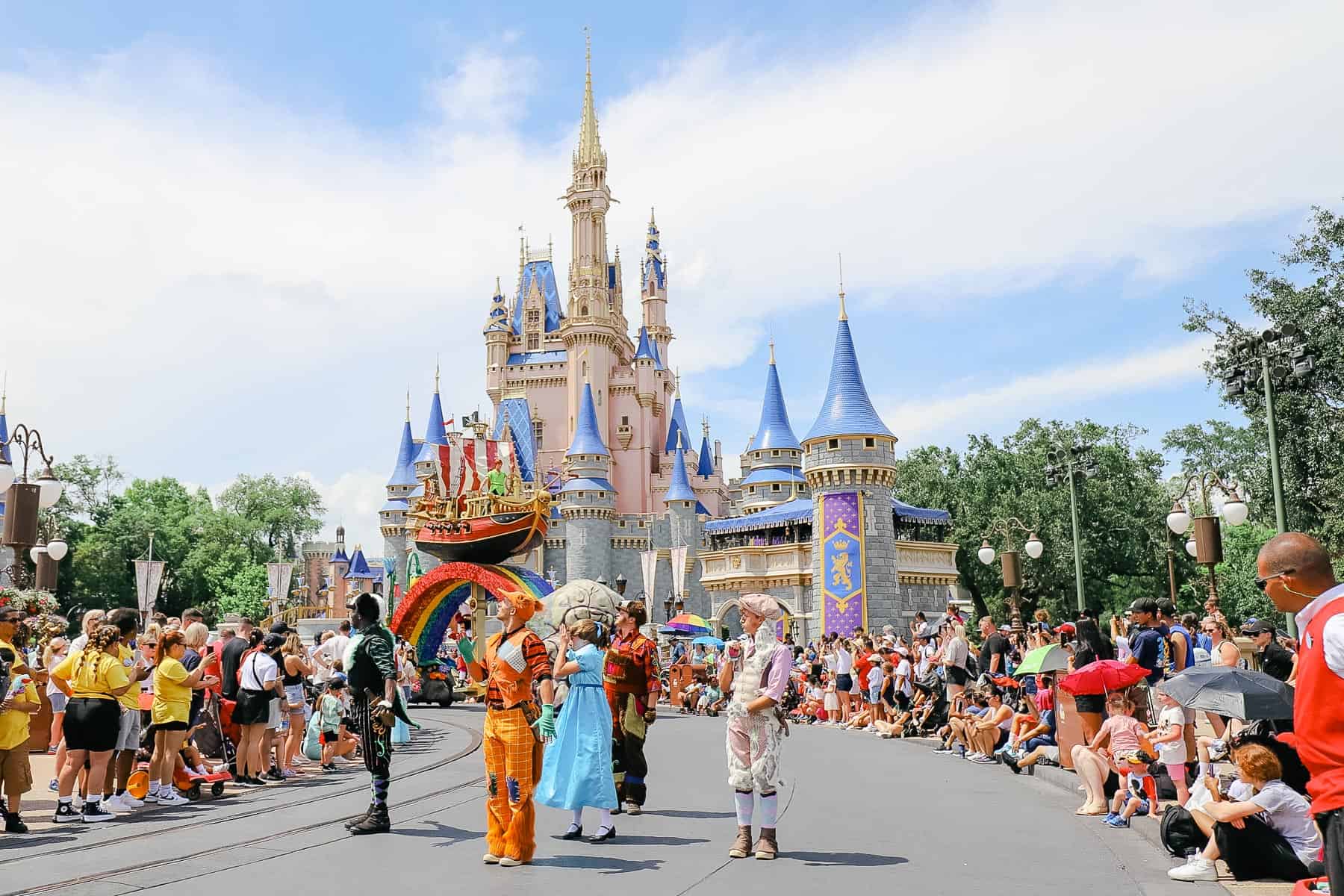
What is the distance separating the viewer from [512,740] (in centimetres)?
696

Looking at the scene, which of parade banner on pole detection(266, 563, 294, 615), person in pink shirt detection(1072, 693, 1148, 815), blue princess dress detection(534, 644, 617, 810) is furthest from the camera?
parade banner on pole detection(266, 563, 294, 615)

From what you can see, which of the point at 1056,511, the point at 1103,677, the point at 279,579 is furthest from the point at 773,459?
the point at 1103,677

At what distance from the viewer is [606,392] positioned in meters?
69.2

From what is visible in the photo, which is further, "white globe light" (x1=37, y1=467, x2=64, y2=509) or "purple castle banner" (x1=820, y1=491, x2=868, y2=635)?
"purple castle banner" (x1=820, y1=491, x2=868, y2=635)

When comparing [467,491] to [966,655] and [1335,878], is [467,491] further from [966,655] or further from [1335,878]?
[1335,878]

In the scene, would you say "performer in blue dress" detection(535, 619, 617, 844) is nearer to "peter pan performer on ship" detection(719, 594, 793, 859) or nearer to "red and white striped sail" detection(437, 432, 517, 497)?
"peter pan performer on ship" detection(719, 594, 793, 859)

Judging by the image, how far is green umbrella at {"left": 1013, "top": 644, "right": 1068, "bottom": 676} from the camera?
1112 centimetres

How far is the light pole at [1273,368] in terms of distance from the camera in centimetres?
1321

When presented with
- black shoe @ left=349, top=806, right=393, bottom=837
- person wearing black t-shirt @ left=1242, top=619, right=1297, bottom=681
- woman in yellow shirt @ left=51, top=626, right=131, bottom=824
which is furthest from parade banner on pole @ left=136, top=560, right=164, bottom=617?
person wearing black t-shirt @ left=1242, top=619, right=1297, bottom=681

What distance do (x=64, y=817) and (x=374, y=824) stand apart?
291cm

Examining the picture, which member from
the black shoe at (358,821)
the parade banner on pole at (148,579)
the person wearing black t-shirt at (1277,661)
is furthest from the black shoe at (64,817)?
the parade banner on pole at (148,579)

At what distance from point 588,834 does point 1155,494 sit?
47.2 meters

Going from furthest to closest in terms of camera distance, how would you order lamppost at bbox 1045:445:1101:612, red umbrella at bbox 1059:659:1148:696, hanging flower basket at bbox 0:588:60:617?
1. lamppost at bbox 1045:445:1101:612
2. hanging flower basket at bbox 0:588:60:617
3. red umbrella at bbox 1059:659:1148:696

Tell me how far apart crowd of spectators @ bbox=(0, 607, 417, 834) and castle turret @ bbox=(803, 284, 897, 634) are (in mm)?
21082
